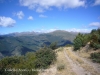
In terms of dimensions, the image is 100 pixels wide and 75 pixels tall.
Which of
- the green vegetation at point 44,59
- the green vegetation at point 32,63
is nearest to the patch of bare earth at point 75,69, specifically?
the green vegetation at point 44,59

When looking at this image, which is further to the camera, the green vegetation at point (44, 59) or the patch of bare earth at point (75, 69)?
the green vegetation at point (44, 59)

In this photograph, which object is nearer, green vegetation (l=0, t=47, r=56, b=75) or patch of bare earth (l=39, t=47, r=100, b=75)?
patch of bare earth (l=39, t=47, r=100, b=75)

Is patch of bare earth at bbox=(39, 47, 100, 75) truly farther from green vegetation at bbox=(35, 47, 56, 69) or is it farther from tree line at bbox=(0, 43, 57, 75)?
tree line at bbox=(0, 43, 57, 75)

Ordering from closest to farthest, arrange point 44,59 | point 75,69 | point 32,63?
point 75,69, point 32,63, point 44,59

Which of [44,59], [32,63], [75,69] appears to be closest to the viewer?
[75,69]

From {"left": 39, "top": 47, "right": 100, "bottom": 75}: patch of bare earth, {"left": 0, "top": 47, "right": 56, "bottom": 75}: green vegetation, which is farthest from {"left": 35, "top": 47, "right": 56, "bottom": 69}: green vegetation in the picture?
{"left": 39, "top": 47, "right": 100, "bottom": 75}: patch of bare earth

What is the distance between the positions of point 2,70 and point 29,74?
4.41 meters

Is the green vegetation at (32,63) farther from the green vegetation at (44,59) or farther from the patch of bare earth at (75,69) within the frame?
the patch of bare earth at (75,69)

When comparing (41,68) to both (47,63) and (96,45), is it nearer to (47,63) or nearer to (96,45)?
(47,63)

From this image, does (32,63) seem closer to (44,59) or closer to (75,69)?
(44,59)

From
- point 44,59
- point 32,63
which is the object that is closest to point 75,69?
point 44,59

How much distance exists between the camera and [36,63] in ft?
75.7

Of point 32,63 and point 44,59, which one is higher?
point 44,59

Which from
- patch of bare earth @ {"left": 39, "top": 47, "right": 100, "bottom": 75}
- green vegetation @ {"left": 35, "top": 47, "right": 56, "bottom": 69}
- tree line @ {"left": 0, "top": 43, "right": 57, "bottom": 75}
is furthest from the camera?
green vegetation @ {"left": 35, "top": 47, "right": 56, "bottom": 69}
